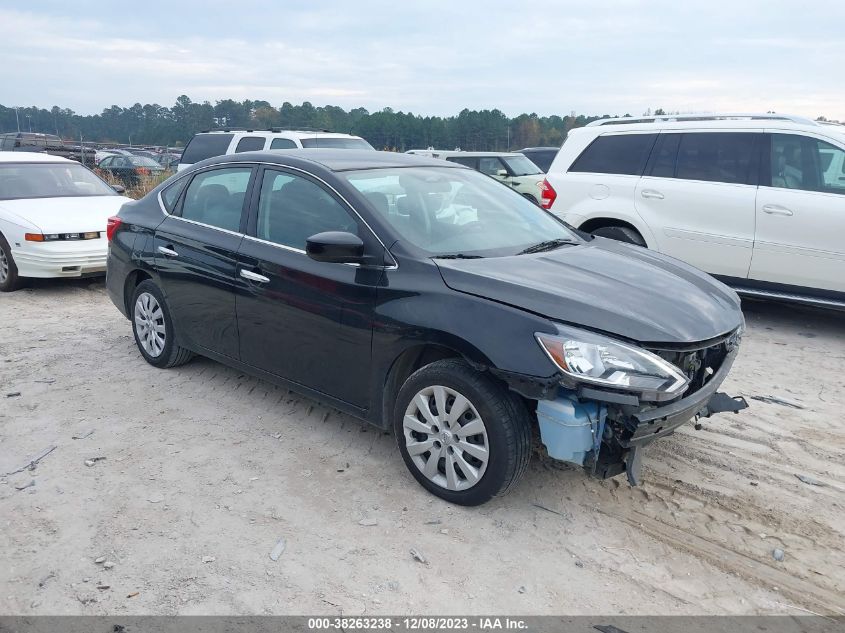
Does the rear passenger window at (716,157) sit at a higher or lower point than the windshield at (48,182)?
higher

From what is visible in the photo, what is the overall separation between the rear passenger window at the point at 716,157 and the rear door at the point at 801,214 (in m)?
0.20

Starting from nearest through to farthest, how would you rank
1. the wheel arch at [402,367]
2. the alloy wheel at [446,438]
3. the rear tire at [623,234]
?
1. the alloy wheel at [446,438]
2. the wheel arch at [402,367]
3. the rear tire at [623,234]

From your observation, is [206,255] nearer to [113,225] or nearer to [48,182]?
[113,225]

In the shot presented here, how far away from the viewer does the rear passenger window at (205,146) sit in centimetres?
1239

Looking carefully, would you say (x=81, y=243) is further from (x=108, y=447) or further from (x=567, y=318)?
(x=567, y=318)

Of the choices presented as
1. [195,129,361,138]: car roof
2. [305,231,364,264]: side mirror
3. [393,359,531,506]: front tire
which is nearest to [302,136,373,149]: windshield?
[195,129,361,138]: car roof

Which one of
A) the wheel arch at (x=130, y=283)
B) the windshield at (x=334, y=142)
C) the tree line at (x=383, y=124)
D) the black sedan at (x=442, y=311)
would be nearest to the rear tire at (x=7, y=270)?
the wheel arch at (x=130, y=283)

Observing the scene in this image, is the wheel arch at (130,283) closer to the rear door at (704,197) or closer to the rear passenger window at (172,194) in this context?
the rear passenger window at (172,194)

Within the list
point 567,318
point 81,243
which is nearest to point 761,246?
point 567,318

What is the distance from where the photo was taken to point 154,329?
5492 mm

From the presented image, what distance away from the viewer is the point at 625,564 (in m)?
3.18

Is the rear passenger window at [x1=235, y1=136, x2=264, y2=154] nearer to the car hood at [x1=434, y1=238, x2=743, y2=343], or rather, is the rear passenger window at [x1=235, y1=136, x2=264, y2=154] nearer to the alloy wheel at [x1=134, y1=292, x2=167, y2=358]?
the alloy wheel at [x1=134, y1=292, x2=167, y2=358]

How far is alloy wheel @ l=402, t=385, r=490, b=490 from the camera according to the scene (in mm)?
3447

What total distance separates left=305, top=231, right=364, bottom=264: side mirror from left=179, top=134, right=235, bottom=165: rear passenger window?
929 centimetres
